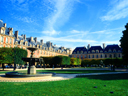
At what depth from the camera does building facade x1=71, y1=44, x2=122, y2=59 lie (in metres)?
79.0

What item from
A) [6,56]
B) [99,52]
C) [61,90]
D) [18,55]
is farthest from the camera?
[99,52]

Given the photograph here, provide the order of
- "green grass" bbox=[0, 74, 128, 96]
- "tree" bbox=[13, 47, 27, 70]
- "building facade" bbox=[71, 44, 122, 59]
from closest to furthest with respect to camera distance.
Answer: "green grass" bbox=[0, 74, 128, 96] < "tree" bbox=[13, 47, 27, 70] < "building facade" bbox=[71, 44, 122, 59]

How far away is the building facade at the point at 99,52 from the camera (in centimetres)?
7899

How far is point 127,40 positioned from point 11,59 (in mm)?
30888

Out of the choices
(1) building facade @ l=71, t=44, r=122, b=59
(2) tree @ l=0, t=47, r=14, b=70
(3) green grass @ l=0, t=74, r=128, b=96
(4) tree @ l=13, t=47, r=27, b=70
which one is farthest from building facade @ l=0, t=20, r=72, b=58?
(3) green grass @ l=0, t=74, r=128, b=96

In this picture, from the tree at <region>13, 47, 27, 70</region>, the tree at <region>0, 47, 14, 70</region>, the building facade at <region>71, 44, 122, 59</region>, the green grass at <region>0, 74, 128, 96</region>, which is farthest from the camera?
the building facade at <region>71, 44, 122, 59</region>

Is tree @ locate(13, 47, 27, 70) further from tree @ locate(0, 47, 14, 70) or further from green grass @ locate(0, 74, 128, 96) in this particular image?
green grass @ locate(0, 74, 128, 96)

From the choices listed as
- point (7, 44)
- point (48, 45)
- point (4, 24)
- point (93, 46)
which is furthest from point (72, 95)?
point (93, 46)

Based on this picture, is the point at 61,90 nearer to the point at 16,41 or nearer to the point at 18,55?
the point at 18,55

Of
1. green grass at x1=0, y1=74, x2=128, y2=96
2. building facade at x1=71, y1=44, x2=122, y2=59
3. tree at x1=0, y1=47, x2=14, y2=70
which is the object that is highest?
building facade at x1=71, y1=44, x2=122, y2=59

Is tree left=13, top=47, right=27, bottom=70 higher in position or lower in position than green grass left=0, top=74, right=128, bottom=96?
higher

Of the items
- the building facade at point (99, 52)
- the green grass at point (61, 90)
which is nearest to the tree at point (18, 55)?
the green grass at point (61, 90)

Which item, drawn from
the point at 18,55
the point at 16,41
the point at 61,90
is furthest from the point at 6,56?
the point at 61,90

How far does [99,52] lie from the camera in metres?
82.7
